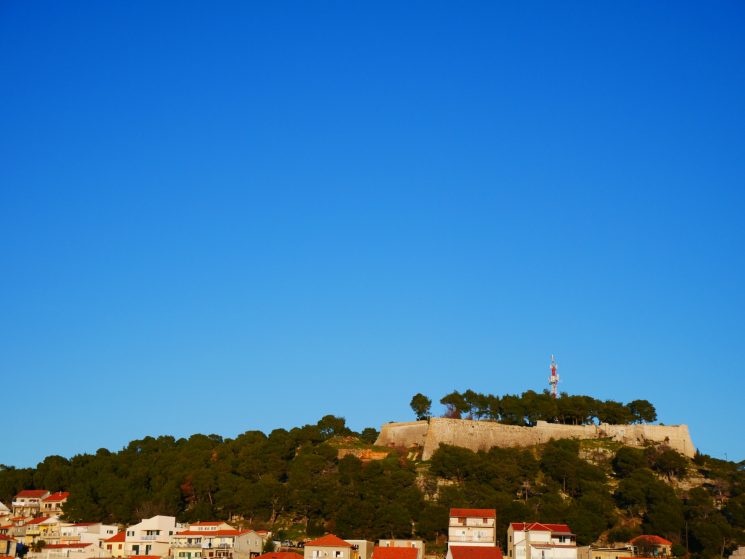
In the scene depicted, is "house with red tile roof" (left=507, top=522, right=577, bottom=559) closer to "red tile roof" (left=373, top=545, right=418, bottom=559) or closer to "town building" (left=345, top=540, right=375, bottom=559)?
"red tile roof" (left=373, top=545, right=418, bottom=559)

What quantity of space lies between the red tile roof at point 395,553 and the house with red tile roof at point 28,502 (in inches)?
1578

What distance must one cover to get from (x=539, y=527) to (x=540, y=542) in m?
1.04

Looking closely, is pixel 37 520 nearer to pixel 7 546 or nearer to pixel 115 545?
pixel 7 546

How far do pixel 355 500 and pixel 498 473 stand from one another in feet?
49.8

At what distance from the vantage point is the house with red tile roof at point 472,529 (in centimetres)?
6506

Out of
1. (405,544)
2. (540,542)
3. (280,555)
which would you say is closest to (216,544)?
(280,555)

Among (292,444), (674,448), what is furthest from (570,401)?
(292,444)

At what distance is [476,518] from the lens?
65875 mm

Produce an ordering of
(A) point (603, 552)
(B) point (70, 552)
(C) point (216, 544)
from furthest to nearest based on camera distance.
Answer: (B) point (70, 552), (C) point (216, 544), (A) point (603, 552)

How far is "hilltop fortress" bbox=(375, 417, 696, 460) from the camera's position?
9062cm

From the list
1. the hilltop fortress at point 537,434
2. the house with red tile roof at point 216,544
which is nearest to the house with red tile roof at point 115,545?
the house with red tile roof at point 216,544

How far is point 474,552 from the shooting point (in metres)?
60.3

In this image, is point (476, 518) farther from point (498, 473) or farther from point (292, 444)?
point (292, 444)

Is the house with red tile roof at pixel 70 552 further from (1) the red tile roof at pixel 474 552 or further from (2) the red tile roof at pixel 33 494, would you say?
(1) the red tile roof at pixel 474 552
